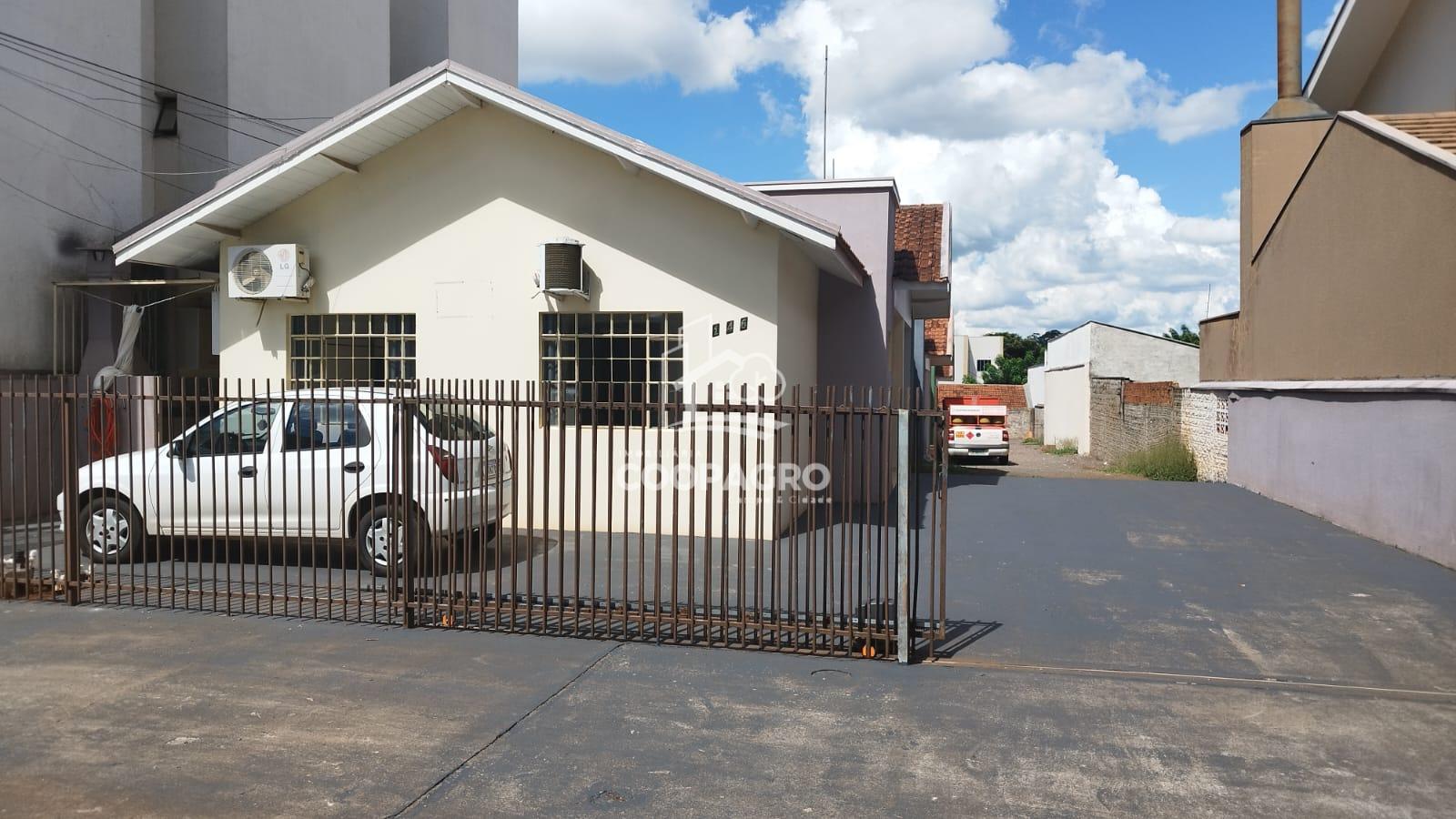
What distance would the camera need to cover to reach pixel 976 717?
5.33 metres

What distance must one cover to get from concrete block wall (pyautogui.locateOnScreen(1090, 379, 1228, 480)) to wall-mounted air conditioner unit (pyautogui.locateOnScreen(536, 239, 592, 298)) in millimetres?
12738

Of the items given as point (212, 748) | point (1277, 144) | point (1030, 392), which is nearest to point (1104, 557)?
point (212, 748)

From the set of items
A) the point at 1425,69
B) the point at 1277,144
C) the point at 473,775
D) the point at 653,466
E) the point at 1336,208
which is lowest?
the point at 473,775

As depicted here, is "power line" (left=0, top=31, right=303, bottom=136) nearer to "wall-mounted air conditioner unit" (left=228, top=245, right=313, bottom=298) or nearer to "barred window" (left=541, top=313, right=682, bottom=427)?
"wall-mounted air conditioner unit" (left=228, top=245, right=313, bottom=298)

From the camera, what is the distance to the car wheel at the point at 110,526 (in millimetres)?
8547

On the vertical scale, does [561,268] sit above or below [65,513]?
above

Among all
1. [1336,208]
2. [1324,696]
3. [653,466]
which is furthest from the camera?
[1336,208]

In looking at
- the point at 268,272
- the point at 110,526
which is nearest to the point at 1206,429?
the point at 268,272

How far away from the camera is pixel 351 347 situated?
11.6 m

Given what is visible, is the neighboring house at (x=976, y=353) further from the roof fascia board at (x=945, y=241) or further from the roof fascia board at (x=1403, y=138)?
the roof fascia board at (x=1403, y=138)

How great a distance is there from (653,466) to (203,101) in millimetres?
10246

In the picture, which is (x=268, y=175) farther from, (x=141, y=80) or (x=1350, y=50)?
(x=1350, y=50)

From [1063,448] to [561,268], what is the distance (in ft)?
83.8

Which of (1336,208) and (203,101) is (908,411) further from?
(203,101)
